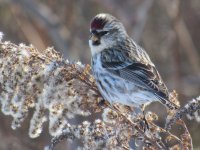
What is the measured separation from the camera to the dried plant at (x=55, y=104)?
240cm


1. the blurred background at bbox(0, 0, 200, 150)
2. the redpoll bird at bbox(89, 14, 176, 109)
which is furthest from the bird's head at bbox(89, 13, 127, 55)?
the blurred background at bbox(0, 0, 200, 150)

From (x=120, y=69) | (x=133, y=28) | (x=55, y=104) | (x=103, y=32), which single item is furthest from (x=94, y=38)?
(x=133, y=28)

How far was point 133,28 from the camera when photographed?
255 inches

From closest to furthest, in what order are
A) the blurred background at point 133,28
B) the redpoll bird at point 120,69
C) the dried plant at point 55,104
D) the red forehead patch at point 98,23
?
the dried plant at point 55,104 → the redpoll bird at point 120,69 → the red forehead patch at point 98,23 → the blurred background at point 133,28

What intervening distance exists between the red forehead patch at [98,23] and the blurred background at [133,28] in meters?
2.29

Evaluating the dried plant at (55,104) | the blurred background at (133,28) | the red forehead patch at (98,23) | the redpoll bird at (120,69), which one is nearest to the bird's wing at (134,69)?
the redpoll bird at (120,69)

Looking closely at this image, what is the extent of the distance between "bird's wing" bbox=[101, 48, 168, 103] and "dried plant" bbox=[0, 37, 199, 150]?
71cm

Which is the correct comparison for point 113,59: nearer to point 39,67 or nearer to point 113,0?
point 39,67

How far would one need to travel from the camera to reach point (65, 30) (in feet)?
22.9

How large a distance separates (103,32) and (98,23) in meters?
0.11

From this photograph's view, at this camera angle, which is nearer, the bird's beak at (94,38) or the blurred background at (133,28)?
the bird's beak at (94,38)

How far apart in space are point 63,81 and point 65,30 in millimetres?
4466

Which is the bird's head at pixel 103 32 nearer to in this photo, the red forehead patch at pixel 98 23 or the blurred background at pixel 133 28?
the red forehead patch at pixel 98 23

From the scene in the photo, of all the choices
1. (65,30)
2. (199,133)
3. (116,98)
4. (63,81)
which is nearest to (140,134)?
(63,81)
